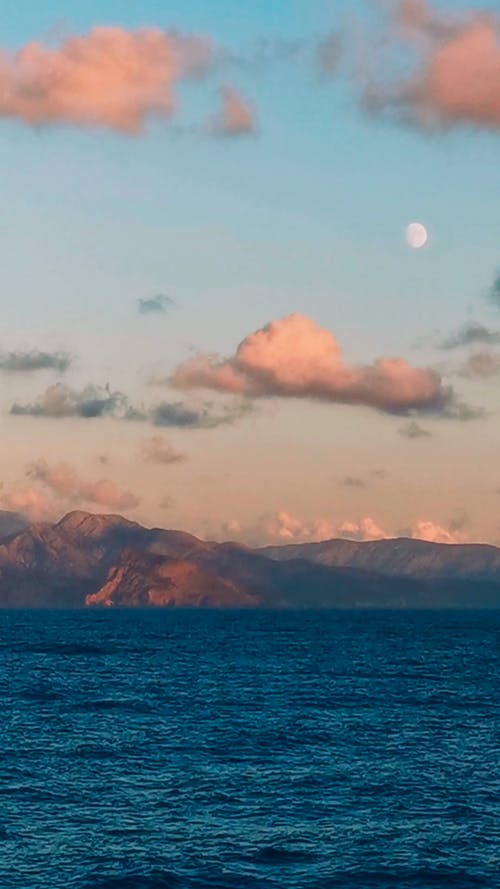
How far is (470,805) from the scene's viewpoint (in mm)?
71750

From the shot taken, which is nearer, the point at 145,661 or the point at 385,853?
the point at 385,853

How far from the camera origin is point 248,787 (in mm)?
75625

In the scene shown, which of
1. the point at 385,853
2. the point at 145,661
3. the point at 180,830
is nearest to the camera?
the point at 385,853

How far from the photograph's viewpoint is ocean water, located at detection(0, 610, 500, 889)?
5769cm

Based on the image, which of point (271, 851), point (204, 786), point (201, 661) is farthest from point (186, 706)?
point (201, 661)

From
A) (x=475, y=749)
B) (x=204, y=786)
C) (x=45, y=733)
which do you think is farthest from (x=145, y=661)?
(x=204, y=786)

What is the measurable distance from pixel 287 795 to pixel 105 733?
95.0 ft

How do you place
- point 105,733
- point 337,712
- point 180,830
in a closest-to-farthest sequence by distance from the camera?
point 180,830 < point 105,733 < point 337,712

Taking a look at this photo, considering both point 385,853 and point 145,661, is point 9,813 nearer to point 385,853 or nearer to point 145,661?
point 385,853

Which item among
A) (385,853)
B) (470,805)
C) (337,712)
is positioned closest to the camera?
(385,853)

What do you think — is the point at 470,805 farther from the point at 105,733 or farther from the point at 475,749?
the point at 105,733

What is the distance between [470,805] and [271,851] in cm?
1667

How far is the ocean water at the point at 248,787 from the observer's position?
57688mm

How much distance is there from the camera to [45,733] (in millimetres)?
98625
